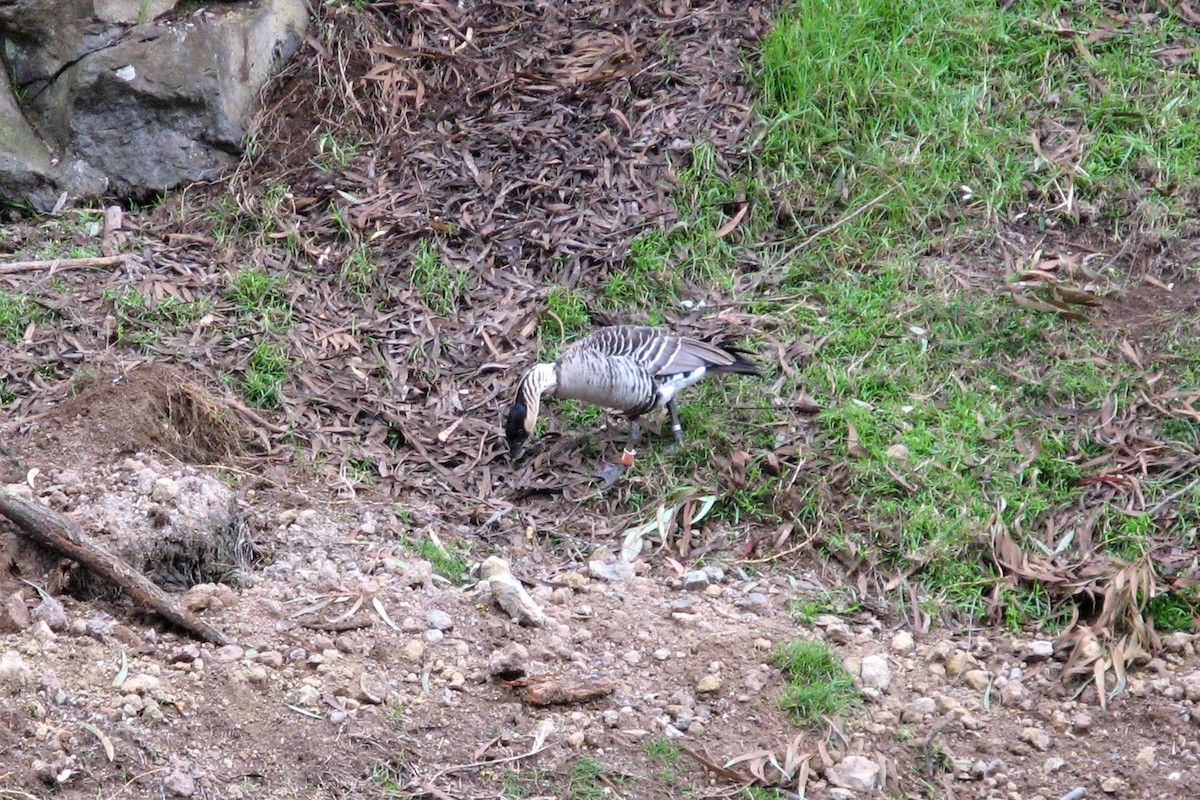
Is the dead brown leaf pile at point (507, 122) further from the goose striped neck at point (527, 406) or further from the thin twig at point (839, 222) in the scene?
the goose striped neck at point (527, 406)

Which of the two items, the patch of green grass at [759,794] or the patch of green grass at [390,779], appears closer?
the patch of green grass at [390,779]

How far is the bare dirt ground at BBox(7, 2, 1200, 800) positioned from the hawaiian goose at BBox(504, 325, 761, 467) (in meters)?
0.33

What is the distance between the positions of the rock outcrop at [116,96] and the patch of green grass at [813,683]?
17.3 feet

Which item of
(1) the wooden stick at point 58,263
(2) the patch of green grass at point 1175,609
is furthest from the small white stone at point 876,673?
(1) the wooden stick at point 58,263

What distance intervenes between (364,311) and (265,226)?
0.96m

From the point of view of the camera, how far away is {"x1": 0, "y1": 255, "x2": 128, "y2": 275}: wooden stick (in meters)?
7.31

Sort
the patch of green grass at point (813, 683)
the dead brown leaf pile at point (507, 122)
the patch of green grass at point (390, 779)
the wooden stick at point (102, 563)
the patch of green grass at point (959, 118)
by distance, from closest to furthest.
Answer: the patch of green grass at point (390, 779) → the wooden stick at point (102, 563) → the patch of green grass at point (813, 683) → the patch of green grass at point (959, 118) → the dead brown leaf pile at point (507, 122)

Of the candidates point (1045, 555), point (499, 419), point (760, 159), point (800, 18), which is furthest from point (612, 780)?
point (800, 18)

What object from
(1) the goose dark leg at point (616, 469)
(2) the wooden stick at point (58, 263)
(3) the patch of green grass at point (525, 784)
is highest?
(2) the wooden stick at point (58, 263)

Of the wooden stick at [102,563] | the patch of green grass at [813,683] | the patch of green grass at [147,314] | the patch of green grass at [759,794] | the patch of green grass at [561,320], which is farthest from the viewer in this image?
the patch of green grass at [561,320]

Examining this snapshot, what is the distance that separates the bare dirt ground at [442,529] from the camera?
4.23 metres

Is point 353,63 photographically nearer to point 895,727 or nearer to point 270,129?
point 270,129

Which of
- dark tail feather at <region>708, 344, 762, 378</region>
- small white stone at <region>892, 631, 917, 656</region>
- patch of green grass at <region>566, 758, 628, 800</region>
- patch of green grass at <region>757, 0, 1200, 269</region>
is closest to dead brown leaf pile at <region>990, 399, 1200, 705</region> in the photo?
small white stone at <region>892, 631, 917, 656</region>

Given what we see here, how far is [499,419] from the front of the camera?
272 inches
